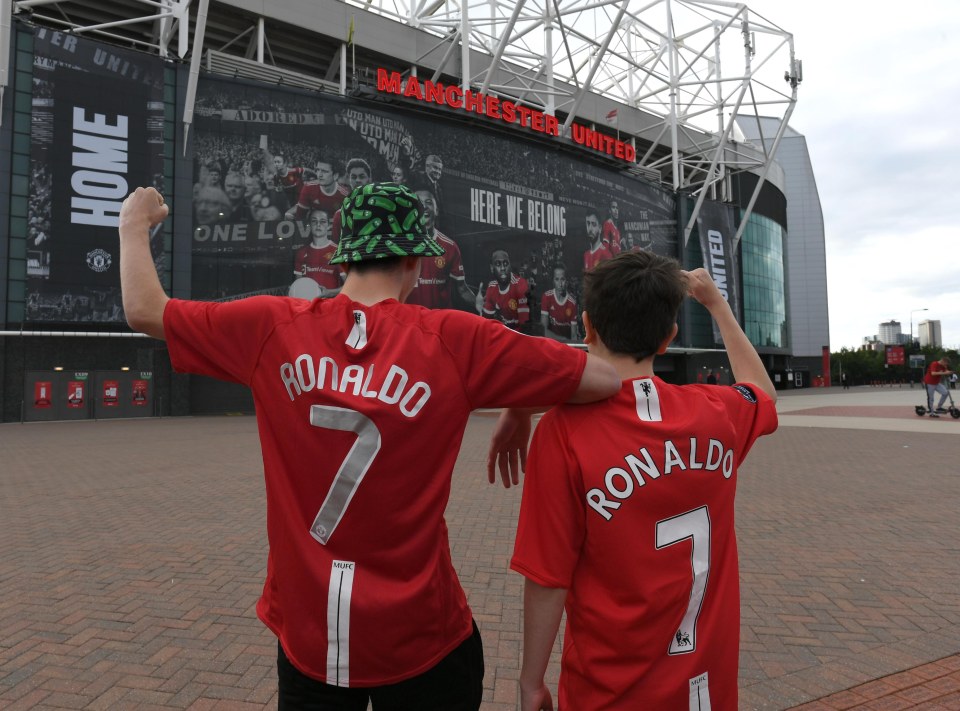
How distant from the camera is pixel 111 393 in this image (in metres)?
23.1

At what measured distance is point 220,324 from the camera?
151 centimetres

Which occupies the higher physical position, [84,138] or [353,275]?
[84,138]

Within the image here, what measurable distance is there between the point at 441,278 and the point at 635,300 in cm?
2822

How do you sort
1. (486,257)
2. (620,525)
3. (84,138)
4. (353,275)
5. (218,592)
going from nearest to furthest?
(620,525) < (353,275) < (218,592) < (84,138) < (486,257)

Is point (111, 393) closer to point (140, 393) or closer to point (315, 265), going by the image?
point (140, 393)

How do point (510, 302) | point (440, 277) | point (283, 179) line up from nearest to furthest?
point (283, 179) → point (440, 277) → point (510, 302)

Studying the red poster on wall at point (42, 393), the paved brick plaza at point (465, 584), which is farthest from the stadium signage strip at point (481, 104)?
the paved brick plaza at point (465, 584)

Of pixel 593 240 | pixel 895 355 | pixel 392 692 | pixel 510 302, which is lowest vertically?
pixel 392 692

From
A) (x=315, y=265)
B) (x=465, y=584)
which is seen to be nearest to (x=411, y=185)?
(x=315, y=265)

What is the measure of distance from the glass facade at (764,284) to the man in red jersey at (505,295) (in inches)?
1116

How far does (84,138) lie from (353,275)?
2649 centimetres

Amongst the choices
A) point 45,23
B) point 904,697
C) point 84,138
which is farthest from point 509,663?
point 45,23

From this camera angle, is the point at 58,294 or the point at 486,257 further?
the point at 486,257

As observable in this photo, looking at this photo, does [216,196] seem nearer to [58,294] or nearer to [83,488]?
[58,294]
